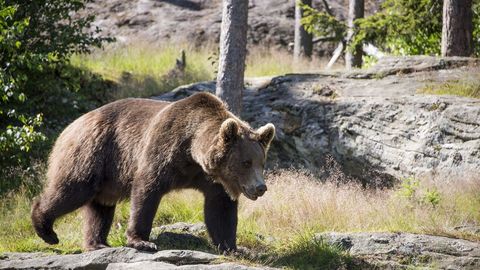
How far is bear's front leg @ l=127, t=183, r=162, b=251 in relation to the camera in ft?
24.5

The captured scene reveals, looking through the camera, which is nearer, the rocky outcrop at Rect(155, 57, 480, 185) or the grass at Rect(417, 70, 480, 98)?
the rocky outcrop at Rect(155, 57, 480, 185)

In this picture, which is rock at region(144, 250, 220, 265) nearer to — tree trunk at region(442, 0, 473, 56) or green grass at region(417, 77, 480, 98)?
green grass at region(417, 77, 480, 98)

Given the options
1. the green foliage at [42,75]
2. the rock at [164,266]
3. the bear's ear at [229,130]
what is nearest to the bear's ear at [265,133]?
the bear's ear at [229,130]

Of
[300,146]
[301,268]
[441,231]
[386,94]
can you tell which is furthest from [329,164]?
[301,268]

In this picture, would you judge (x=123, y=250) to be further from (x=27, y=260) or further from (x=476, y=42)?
(x=476, y=42)

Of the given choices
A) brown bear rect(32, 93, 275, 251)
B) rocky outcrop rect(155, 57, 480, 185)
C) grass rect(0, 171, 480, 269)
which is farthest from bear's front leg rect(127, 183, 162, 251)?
rocky outcrop rect(155, 57, 480, 185)

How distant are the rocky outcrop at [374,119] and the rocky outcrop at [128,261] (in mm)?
5161

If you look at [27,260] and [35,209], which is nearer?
[27,260]

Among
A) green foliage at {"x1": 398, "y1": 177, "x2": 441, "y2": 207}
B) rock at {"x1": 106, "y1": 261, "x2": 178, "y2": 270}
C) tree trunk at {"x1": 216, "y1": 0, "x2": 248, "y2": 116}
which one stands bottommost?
green foliage at {"x1": 398, "y1": 177, "x2": 441, "y2": 207}

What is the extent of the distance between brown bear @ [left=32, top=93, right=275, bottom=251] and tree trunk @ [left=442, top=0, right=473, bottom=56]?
750cm

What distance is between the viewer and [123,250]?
7316 mm

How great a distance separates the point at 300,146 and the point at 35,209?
5.71 m

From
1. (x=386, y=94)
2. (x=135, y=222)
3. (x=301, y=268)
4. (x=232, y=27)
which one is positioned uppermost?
(x=232, y=27)

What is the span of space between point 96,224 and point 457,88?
690 centimetres
